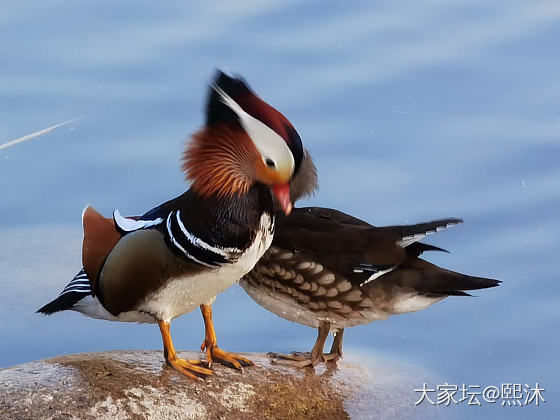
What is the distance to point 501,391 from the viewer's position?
14.5ft

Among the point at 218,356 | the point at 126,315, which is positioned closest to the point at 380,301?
the point at 218,356

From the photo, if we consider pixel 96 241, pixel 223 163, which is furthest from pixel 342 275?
pixel 96 241

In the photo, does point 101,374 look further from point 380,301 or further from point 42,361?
point 380,301

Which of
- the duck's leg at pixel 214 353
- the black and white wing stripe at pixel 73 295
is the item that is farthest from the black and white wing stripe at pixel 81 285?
the duck's leg at pixel 214 353

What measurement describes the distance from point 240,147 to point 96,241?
0.61 m

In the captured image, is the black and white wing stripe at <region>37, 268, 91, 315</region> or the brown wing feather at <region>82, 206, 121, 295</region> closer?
the brown wing feather at <region>82, 206, 121, 295</region>

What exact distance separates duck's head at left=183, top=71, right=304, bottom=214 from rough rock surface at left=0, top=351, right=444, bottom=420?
653 millimetres

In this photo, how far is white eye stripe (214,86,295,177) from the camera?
3.31 meters

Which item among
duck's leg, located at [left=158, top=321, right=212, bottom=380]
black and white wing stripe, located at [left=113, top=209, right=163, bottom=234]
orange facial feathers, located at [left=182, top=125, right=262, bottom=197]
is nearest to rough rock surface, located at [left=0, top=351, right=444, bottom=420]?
duck's leg, located at [left=158, top=321, right=212, bottom=380]

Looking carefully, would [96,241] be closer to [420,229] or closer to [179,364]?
[179,364]

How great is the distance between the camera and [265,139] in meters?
3.32

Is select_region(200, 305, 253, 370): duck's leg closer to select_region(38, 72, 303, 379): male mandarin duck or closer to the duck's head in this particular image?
select_region(38, 72, 303, 379): male mandarin duck

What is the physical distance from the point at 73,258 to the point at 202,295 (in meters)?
1.97

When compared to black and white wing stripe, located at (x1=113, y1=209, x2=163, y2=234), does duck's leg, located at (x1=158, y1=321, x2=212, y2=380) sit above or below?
below
